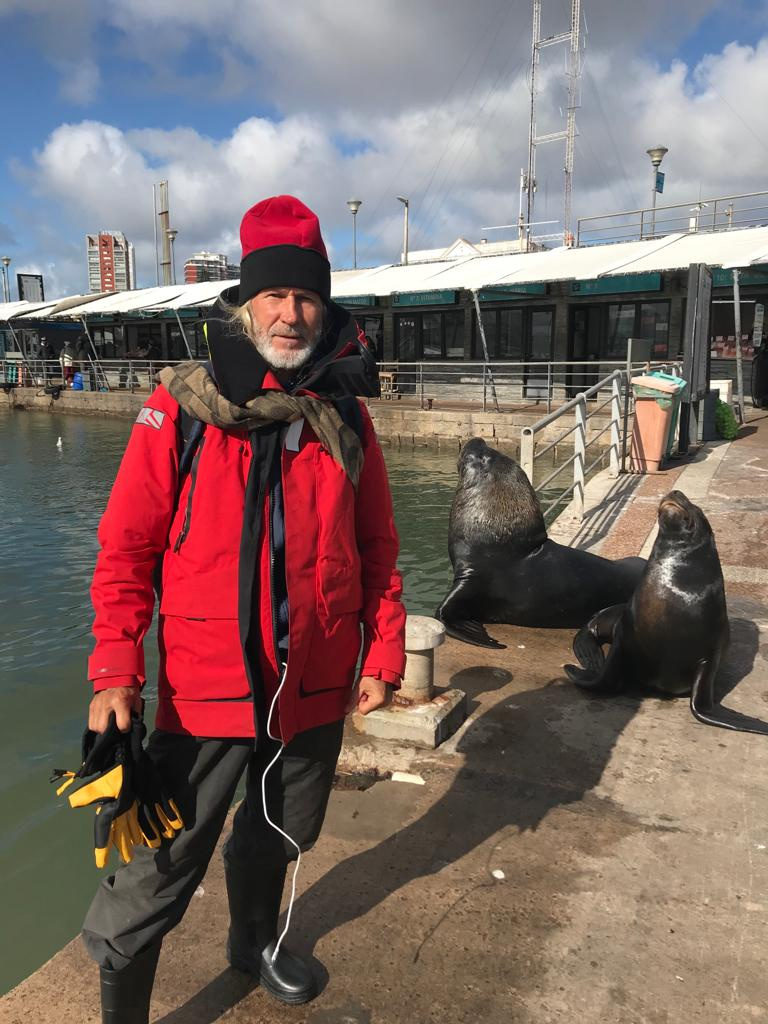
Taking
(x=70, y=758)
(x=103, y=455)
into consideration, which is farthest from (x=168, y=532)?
(x=103, y=455)

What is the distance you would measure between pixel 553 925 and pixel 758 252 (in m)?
13.9

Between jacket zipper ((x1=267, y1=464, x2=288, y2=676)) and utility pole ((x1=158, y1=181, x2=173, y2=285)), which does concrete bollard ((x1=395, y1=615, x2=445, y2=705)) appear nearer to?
jacket zipper ((x1=267, y1=464, x2=288, y2=676))

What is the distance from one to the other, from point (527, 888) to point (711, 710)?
1.64 meters

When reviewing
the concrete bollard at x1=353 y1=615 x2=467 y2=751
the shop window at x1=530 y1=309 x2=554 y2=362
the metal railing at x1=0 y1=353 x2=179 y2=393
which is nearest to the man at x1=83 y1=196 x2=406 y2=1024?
the concrete bollard at x1=353 y1=615 x2=467 y2=751

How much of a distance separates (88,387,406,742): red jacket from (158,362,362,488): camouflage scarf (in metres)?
0.03

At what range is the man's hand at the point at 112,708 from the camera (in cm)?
169

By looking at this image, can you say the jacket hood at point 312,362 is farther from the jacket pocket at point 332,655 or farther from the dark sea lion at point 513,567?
the dark sea lion at point 513,567

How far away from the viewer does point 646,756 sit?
10.7 ft

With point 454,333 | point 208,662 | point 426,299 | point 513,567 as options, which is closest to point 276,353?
point 208,662

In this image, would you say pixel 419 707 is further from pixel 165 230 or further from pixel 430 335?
pixel 165 230

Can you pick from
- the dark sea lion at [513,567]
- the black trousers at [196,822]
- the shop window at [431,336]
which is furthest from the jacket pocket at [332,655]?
the shop window at [431,336]

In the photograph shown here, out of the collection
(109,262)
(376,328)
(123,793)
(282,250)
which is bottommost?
(123,793)

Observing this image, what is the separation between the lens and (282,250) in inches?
74.5

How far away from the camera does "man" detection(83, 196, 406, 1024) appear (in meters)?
1.75
